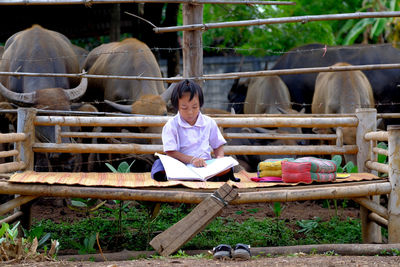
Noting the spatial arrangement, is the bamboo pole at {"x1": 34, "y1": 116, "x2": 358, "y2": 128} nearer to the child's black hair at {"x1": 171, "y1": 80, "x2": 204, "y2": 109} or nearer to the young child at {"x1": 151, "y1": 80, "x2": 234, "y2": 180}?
the young child at {"x1": 151, "y1": 80, "x2": 234, "y2": 180}

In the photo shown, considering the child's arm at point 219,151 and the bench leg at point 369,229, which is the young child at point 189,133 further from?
the bench leg at point 369,229

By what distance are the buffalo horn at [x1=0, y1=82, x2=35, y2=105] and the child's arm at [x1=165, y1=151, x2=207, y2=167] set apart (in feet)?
11.9

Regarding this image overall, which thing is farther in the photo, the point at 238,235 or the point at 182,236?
the point at 238,235

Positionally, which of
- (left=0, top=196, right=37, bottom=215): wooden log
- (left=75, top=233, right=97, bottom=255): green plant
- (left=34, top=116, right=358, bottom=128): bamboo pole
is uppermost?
(left=34, top=116, right=358, bottom=128): bamboo pole

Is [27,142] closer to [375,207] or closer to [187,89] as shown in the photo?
[187,89]

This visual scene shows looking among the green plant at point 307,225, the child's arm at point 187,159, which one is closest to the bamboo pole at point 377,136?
the green plant at point 307,225

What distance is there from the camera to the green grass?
4.75 m

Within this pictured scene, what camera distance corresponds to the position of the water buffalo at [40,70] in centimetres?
724

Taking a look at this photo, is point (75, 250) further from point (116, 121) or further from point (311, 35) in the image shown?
point (311, 35)

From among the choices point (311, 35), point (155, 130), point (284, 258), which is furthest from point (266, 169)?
point (311, 35)

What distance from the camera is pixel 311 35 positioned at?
1274cm

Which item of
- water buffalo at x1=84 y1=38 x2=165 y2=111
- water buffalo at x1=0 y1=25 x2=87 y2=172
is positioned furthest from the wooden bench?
water buffalo at x1=84 y1=38 x2=165 y2=111

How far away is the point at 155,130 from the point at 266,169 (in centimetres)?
293

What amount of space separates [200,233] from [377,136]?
1.83m
